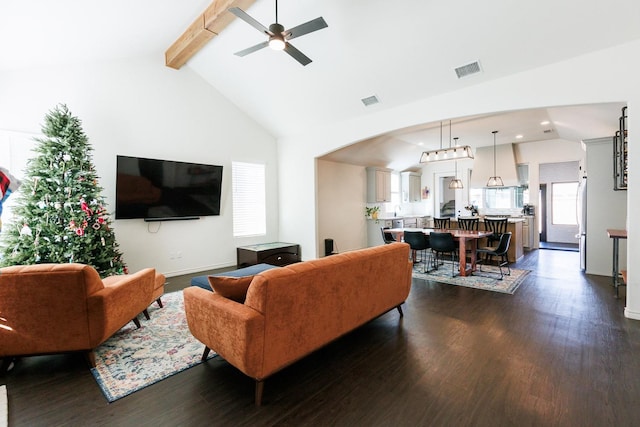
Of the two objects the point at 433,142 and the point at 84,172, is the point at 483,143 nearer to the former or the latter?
the point at 433,142

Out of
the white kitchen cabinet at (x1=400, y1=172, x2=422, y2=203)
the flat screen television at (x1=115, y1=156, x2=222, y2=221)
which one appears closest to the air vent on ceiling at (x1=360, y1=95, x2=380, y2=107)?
the flat screen television at (x1=115, y1=156, x2=222, y2=221)

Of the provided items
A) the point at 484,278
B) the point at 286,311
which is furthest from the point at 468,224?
the point at 286,311

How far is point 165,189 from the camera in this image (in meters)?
5.13

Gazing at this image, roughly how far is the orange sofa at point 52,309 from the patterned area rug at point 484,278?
461cm

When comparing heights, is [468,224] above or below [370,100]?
below

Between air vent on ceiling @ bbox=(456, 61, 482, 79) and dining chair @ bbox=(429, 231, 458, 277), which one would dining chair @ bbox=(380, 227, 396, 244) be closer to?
dining chair @ bbox=(429, 231, 458, 277)

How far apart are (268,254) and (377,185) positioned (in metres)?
4.20

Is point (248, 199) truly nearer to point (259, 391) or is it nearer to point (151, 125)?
point (151, 125)

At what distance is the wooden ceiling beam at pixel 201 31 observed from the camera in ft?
12.4

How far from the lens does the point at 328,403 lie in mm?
1952

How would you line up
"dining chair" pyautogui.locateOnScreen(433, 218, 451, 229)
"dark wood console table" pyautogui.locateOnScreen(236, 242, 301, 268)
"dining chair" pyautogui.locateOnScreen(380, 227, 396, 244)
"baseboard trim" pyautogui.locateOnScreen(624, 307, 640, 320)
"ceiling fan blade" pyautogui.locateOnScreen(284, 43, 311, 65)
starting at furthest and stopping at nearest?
"dining chair" pyautogui.locateOnScreen(433, 218, 451, 229) → "dining chair" pyautogui.locateOnScreen(380, 227, 396, 244) → "dark wood console table" pyautogui.locateOnScreen(236, 242, 301, 268) → "baseboard trim" pyautogui.locateOnScreen(624, 307, 640, 320) → "ceiling fan blade" pyautogui.locateOnScreen(284, 43, 311, 65)

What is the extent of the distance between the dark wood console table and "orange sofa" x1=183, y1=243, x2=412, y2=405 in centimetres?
336

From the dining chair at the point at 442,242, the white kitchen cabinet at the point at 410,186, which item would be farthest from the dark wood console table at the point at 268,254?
the white kitchen cabinet at the point at 410,186

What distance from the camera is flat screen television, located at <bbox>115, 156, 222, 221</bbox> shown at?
4691 millimetres
